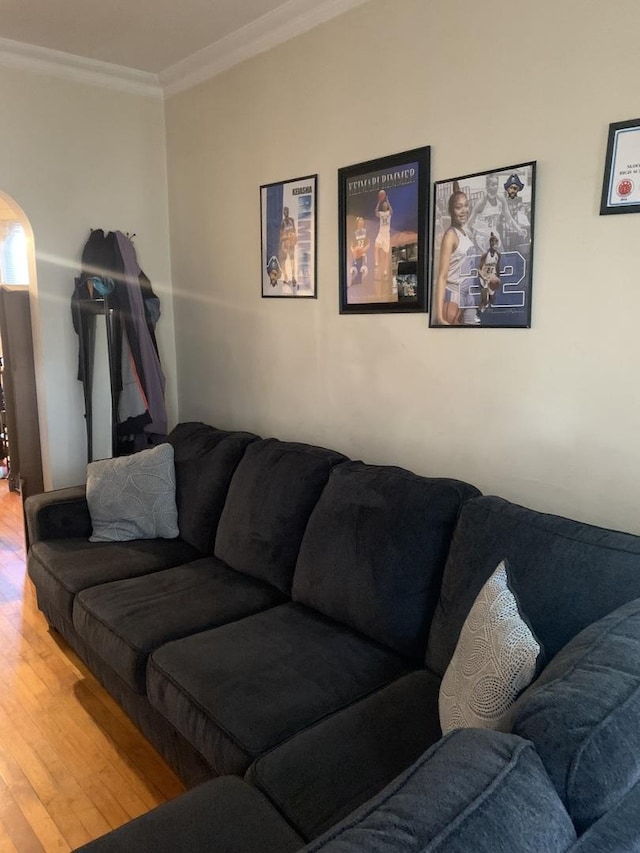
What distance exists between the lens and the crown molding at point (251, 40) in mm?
2678

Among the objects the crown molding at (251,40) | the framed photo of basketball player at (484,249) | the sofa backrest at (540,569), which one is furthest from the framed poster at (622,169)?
the crown molding at (251,40)

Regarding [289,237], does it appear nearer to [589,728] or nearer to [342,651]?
[342,651]

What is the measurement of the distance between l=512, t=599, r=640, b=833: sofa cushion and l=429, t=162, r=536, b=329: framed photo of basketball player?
4.28 feet

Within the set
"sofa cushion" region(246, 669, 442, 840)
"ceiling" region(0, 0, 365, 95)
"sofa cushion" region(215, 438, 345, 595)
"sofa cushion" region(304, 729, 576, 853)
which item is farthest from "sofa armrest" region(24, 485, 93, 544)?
"sofa cushion" region(304, 729, 576, 853)

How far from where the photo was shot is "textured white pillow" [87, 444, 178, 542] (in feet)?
9.78

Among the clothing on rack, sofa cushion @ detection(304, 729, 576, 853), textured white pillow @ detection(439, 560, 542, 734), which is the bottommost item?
textured white pillow @ detection(439, 560, 542, 734)

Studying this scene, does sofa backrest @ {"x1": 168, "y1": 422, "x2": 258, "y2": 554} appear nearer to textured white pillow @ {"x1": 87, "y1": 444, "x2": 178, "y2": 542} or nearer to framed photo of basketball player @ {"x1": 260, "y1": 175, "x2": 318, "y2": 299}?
textured white pillow @ {"x1": 87, "y1": 444, "x2": 178, "y2": 542}

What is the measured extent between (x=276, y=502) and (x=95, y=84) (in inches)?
102

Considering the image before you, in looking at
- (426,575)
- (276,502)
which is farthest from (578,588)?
(276,502)

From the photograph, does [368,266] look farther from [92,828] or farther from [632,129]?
[92,828]

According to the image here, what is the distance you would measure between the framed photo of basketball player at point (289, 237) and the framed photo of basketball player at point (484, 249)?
709mm

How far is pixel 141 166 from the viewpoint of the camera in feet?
12.3

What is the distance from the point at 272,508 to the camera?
2559 mm

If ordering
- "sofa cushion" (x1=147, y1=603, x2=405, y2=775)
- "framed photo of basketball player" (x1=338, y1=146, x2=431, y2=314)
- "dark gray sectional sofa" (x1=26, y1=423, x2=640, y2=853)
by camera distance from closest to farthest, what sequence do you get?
"dark gray sectional sofa" (x1=26, y1=423, x2=640, y2=853) < "sofa cushion" (x1=147, y1=603, x2=405, y2=775) < "framed photo of basketball player" (x1=338, y1=146, x2=431, y2=314)
